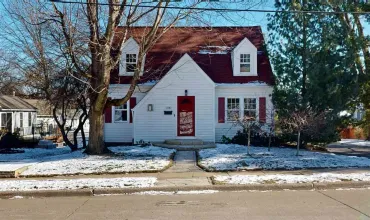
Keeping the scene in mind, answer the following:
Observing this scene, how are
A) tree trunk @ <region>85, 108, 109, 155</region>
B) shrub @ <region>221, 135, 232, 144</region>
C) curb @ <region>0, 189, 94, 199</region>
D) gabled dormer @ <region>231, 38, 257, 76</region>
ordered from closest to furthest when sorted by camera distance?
1. curb @ <region>0, 189, 94, 199</region>
2. tree trunk @ <region>85, 108, 109, 155</region>
3. shrub @ <region>221, 135, 232, 144</region>
4. gabled dormer @ <region>231, 38, 257, 76</region>

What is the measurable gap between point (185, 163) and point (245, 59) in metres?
9.69

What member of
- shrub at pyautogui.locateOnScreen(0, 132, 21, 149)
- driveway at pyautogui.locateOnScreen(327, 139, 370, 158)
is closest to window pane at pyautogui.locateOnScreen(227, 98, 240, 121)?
driveway at pyautogui.locateOnScreen(327, 139, 370, 158)

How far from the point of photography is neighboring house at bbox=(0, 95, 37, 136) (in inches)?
1422

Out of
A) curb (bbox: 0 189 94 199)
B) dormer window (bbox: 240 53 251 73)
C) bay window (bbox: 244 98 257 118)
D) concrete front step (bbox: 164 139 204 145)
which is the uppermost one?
dormer window (bbox: 240 53 251 73)

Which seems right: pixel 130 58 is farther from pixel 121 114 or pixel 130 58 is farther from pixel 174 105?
pixel 174 105

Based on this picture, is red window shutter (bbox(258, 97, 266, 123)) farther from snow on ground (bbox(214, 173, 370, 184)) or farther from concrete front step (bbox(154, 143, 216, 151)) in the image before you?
snow on ground (bbox(214, 173, 370, 184))

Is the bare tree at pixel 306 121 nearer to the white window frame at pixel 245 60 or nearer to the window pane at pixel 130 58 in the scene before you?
the white window frame at pixel 245 60

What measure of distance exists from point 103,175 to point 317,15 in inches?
506

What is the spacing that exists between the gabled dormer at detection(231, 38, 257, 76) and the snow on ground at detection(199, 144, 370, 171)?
246 inches

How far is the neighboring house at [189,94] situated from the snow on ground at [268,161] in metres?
4.27

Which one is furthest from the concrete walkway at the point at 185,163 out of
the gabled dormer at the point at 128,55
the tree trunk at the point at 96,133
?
the gabled dormer at the point at 128,55

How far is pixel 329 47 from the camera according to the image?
19000mm

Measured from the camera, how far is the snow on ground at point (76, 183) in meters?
11.0

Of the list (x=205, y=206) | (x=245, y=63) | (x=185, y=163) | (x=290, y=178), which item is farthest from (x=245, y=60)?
(x=205, y=206)
